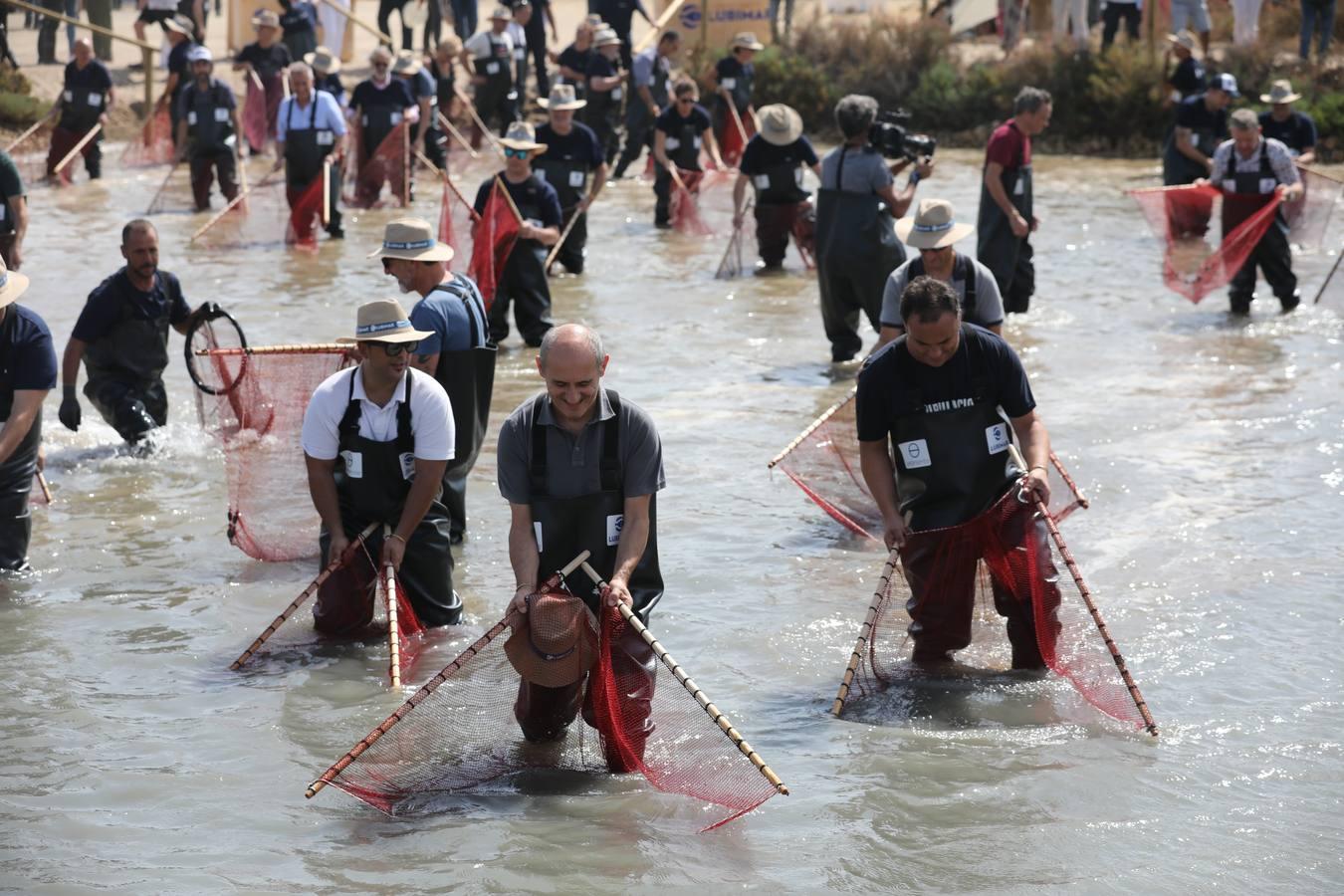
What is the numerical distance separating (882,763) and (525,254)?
302 inches

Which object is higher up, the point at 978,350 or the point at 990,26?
the point at 990,26

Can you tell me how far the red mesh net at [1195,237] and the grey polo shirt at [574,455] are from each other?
937 centimetres

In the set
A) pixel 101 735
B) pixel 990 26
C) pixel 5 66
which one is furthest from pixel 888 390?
pixel 990 26

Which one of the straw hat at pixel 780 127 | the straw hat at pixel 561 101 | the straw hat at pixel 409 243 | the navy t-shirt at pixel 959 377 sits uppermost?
the straw hat at pixel 561 101

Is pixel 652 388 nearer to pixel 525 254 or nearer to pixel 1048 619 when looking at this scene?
pixel 525 254

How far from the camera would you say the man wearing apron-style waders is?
47.7 feet

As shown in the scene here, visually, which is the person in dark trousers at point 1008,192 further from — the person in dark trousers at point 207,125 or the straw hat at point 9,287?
the person in dark trousers at point 207,125

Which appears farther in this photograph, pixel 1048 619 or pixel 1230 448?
pixel 1230 448

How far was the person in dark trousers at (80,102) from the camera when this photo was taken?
22547mm

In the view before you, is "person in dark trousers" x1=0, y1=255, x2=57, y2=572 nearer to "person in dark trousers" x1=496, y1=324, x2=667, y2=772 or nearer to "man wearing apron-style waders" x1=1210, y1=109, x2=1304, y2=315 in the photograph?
"person in dark trousers" x1=496, y1=324, x2=667, y2=772

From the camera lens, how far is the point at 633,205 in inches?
883

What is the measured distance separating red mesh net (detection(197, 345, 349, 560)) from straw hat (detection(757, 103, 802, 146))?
699 cm

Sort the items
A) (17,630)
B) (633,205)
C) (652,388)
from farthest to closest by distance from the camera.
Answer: (633,205), (652,388), (17,630)

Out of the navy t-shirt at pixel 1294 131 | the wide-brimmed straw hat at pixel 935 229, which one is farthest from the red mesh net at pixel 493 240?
the navy t-shirt at pixel 1294 131
